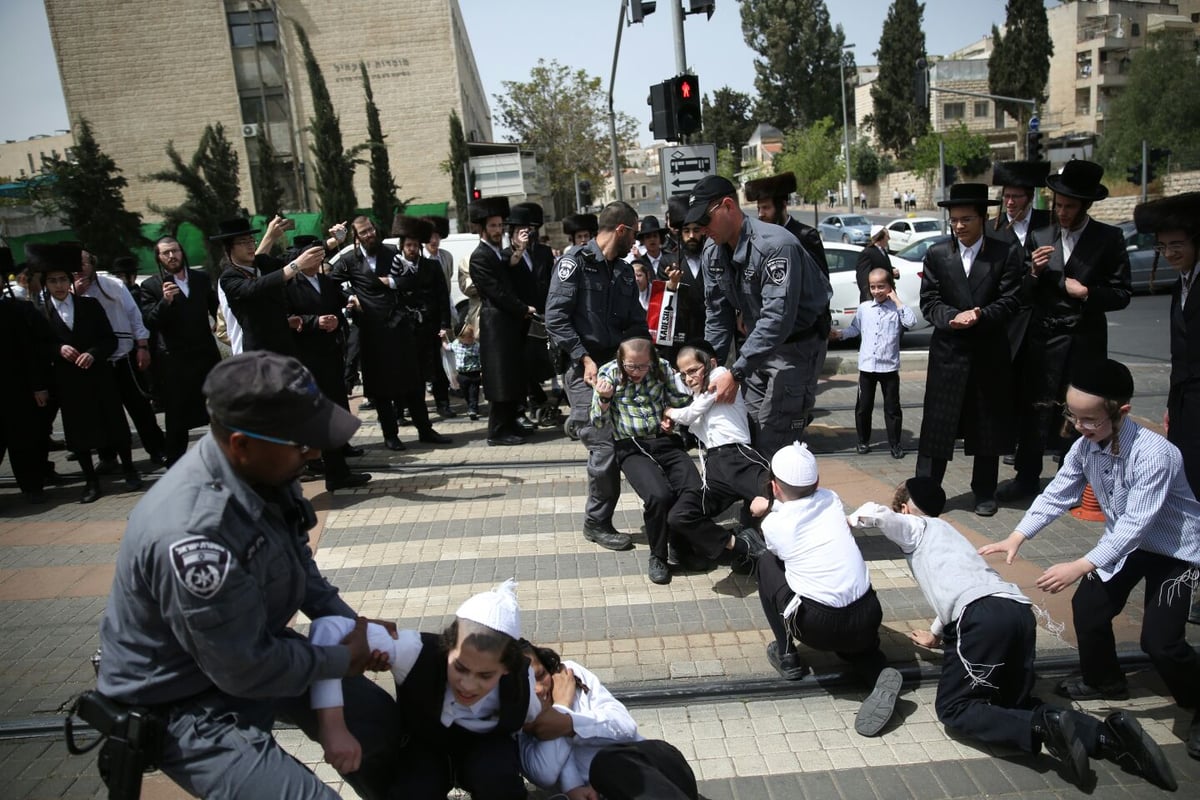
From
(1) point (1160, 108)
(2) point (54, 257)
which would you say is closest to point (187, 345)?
(2) point (54, 257)

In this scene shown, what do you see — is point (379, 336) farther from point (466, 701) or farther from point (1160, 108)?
point (1160, 108)

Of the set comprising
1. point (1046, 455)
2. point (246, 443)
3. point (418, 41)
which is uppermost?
point (418, 41)

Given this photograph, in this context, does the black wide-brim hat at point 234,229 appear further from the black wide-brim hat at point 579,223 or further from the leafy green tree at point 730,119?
the leafy green tree at point 730,119

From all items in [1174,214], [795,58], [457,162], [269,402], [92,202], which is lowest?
[269,402]

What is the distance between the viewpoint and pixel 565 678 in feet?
10.0

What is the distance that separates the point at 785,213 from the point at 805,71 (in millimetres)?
72187

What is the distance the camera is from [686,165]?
10008 millimetres

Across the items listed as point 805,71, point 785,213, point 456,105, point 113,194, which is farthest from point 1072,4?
point 785,213

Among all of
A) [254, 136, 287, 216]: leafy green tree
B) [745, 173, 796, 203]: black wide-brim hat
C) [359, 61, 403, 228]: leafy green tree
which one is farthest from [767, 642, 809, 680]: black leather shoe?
[254, 136, 287, 216]: leafy green tree

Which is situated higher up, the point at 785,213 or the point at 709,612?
the point at 785,213

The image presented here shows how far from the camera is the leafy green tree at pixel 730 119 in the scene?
8575 centimetres

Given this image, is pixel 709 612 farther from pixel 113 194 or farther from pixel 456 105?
pixel 456 105

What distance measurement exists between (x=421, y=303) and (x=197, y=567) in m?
6.91

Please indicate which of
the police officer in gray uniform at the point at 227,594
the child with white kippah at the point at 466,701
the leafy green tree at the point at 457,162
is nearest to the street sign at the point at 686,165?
the child with white kippah at the point at 466,701
